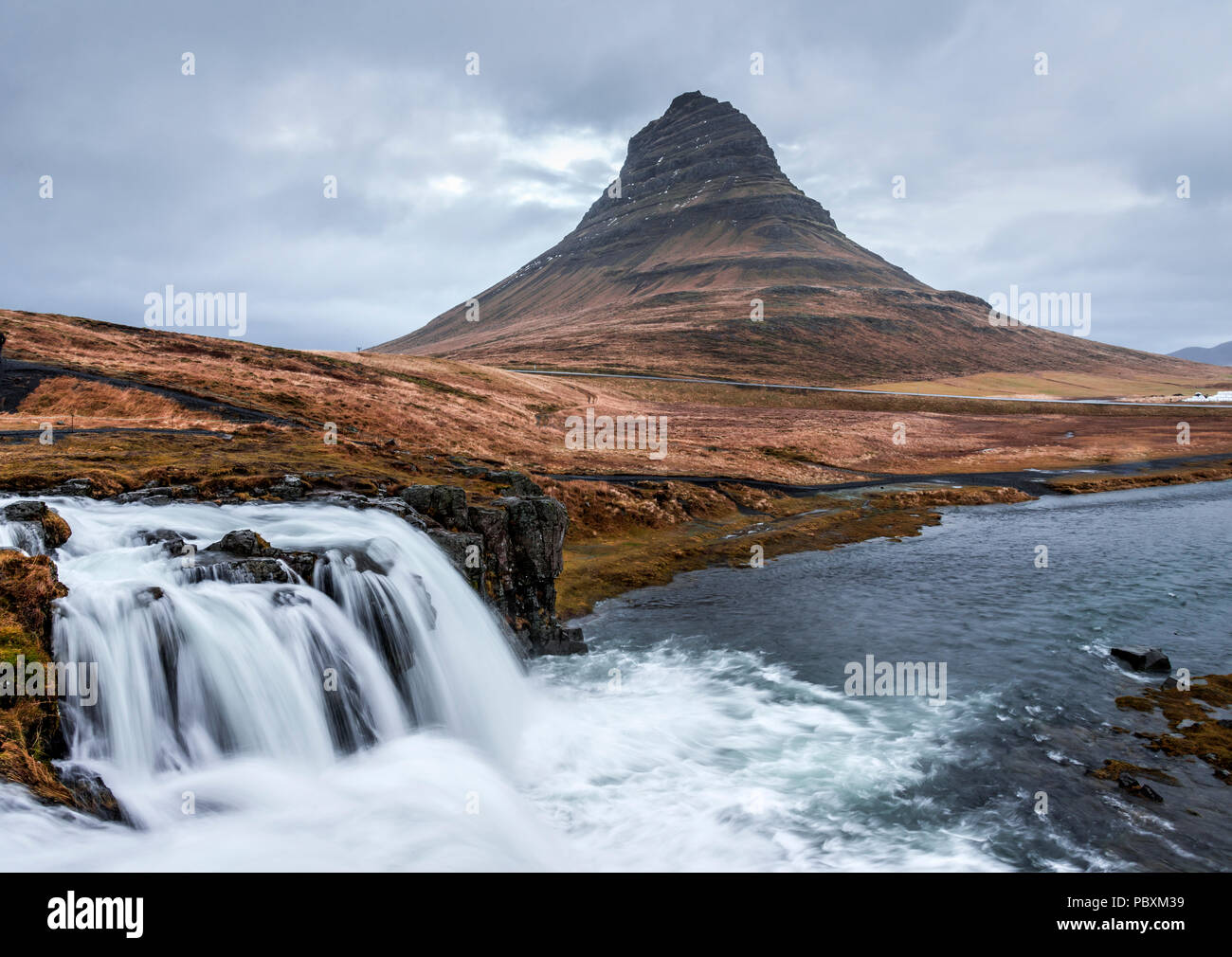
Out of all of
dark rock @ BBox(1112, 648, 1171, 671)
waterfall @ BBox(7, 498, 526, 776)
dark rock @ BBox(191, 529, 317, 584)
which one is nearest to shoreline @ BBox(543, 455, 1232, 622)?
waterfall @ BBox(7, 498, 526, 776)

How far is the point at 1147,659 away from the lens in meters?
19.6

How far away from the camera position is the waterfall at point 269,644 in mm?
12086

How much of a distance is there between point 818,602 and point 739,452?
34279 mm

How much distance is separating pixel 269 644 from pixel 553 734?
750 centimetres

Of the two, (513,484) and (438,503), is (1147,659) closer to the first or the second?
(438,503)

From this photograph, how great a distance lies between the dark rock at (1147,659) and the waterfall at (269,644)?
1810 centimetres

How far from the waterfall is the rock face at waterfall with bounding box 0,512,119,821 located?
40 cm

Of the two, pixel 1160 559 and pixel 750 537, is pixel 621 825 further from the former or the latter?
pixel 1160 559

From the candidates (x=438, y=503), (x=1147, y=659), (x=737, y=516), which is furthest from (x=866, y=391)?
(x=438, y=503)

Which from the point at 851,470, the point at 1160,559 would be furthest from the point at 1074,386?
the point at 1160,559

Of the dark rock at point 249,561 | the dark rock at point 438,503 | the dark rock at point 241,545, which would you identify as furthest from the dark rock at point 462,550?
the dark rock at point 241,545

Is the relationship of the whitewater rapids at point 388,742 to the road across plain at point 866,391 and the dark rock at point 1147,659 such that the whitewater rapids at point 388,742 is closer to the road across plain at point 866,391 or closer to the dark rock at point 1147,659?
the dark rock at point 1147,659
